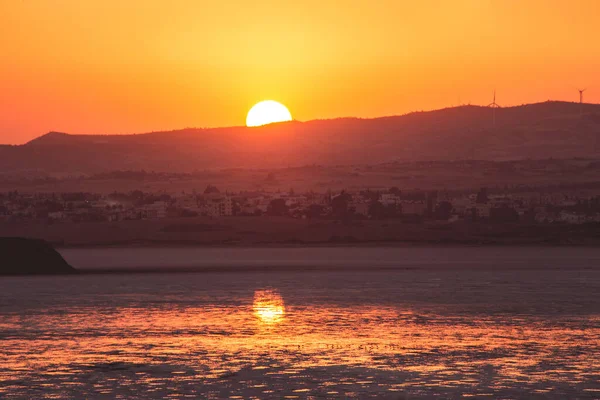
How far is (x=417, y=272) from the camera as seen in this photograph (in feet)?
363

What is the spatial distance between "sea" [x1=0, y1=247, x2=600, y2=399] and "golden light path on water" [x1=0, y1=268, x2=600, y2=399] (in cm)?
8

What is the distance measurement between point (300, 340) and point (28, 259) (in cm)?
6029

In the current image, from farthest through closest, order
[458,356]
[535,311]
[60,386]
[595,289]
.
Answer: [595,289] < [535,311] < [458,356] < [60,386]

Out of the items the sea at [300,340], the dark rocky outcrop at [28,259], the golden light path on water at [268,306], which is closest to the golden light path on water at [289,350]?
the sea at [300,340]

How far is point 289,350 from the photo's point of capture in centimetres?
4681

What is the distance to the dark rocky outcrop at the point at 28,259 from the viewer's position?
10381 centimetres

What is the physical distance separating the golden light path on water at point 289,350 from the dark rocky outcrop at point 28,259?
33811 millimetres

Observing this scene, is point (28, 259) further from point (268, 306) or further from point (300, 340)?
point (300, 340)

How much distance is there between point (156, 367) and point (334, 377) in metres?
7.03

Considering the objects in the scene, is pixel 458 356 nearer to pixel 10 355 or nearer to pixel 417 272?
pixel 10 355

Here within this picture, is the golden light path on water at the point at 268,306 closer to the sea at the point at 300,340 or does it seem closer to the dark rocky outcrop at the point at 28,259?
the sea at the point at 300,340

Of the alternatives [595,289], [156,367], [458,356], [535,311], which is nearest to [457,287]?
[595,289]

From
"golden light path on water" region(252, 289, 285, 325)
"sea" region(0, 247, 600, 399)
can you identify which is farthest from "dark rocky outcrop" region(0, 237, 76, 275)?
"golden light path on water" region(252, 289, 285, 325)

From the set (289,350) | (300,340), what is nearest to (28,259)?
(300,340)
